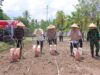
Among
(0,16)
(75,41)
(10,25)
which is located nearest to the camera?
(75,41)

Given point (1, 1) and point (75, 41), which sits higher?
point (1, 1)

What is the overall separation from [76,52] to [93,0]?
42490mm

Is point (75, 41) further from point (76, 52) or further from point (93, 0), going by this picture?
point (93, 0)

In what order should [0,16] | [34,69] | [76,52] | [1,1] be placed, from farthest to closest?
[0,16] < [1,1] < [76,52] < [34,69]

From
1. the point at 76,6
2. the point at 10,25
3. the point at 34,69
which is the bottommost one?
the point at 34,69

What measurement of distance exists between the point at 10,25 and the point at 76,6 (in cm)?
2331

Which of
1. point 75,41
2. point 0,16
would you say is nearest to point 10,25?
point 75,41

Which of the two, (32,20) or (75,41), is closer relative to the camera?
(75,41)

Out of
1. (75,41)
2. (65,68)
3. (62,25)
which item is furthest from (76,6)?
(65,68)

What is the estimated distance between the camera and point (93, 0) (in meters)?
60.7

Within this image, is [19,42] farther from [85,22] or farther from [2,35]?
[85,22]

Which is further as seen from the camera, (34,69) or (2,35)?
(2,35)

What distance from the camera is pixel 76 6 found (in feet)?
214

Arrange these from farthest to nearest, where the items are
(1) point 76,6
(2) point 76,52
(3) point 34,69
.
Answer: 1. (1) point 76,6
2. (2) point 76,52
3. (3) point 34,69
